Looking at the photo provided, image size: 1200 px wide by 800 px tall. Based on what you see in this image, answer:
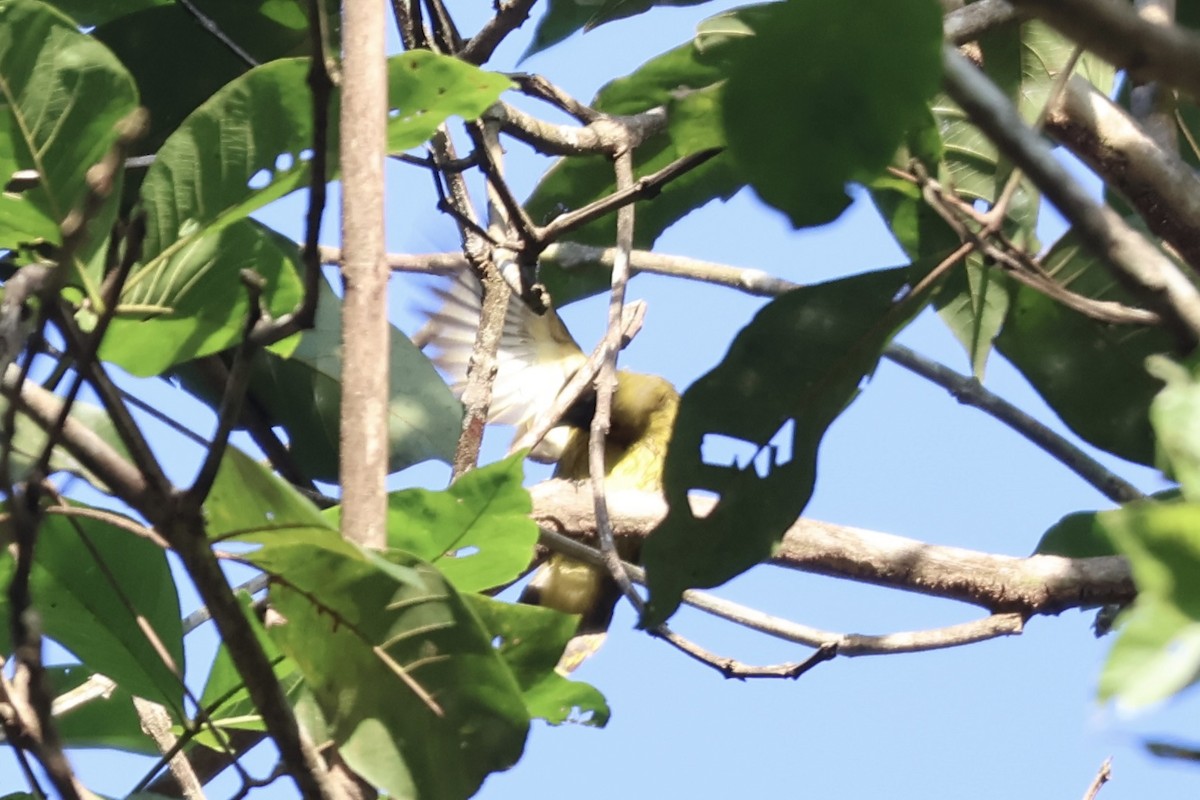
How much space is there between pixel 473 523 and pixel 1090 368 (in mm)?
508

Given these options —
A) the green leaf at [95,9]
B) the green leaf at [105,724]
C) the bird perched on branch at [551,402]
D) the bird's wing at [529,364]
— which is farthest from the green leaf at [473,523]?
the bird's wing at [529,364]

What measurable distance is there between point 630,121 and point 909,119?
0.91m

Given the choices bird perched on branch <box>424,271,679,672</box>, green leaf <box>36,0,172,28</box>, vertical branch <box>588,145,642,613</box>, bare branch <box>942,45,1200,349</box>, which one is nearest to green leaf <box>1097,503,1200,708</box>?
bare branch <box>942,45,1200,349</box>

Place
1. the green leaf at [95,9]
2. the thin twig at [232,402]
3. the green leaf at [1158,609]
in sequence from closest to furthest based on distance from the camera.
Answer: the green leaf at [1158,609] → the thin twig at [232,402] → the green leaf at [95,9]

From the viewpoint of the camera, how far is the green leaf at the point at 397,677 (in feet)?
2.20

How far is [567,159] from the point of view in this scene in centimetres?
161

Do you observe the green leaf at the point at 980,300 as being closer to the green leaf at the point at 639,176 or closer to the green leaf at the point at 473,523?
the green leaf at the point at 639,176

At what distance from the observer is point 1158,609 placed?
31 centimetres

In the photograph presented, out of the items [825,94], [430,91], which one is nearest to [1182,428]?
[825,94]

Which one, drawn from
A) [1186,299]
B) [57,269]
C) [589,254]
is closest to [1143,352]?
[1186,299]

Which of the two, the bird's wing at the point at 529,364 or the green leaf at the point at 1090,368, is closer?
the green leaf at the point at 1090,368

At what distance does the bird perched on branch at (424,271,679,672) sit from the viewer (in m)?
2.33

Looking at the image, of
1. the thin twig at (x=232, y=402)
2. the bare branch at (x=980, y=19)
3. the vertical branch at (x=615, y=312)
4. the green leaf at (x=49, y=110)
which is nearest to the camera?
the thin twig at (x=232, y=402)

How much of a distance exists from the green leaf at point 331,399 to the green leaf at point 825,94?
60 cm
